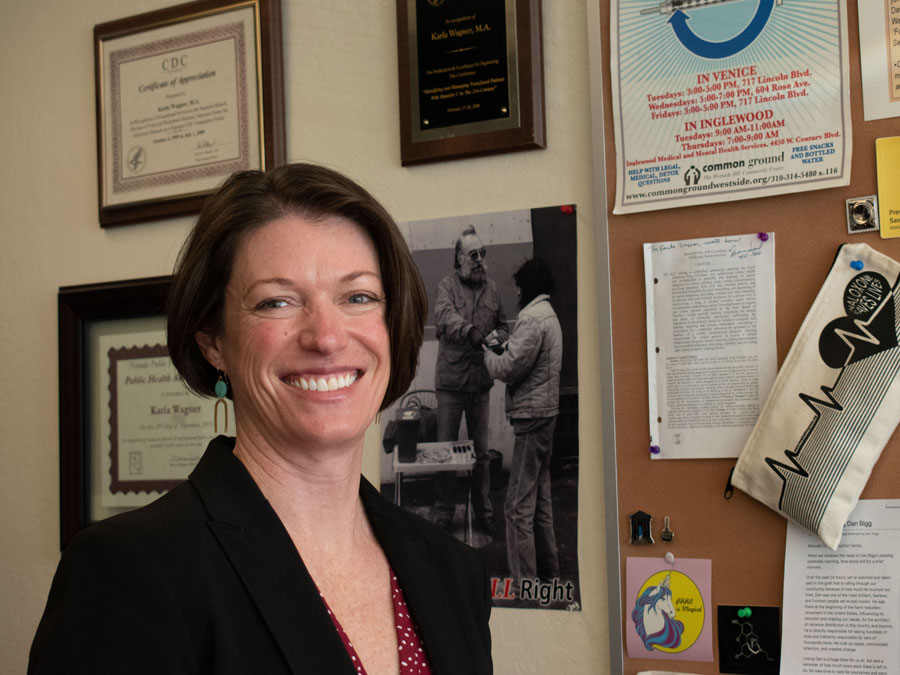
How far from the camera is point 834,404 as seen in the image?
1516 mm

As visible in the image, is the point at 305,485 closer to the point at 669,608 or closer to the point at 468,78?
the point at 669,608

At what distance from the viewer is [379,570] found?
129 cm

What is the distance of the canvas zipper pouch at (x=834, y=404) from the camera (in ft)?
4.89

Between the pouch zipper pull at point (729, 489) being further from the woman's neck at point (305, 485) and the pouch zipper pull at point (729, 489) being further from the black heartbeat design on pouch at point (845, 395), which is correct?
the woman's neck at point (305, 485)

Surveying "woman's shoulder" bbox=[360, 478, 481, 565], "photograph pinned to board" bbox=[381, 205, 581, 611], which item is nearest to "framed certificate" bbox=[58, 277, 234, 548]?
"photograph pinned to board" bbox=[381, 205, 581, 611]

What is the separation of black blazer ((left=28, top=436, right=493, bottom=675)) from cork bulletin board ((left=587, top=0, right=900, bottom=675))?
1.61 ft

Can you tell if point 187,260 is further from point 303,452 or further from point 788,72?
point 788,72

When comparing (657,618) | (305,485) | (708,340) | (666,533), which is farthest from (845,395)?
(305,485)

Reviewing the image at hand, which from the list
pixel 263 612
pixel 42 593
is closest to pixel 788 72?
pixel 263 612

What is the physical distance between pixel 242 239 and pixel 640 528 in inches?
32.5

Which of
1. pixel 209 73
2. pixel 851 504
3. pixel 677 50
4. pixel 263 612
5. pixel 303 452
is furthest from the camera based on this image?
pixel 209 73

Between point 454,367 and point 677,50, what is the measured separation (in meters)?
0.65

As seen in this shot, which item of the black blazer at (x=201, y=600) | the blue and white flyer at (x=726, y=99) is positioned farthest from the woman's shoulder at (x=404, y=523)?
the blue and white flyer at (x=726, y=99)

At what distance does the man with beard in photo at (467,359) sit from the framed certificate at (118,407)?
58cm
